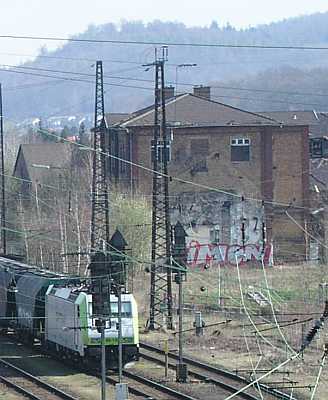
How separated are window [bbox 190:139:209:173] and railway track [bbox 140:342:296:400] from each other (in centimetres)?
2882

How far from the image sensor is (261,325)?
48125mm

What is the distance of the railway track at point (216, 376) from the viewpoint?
33.2 m

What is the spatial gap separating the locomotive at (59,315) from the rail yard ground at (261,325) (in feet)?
10.6

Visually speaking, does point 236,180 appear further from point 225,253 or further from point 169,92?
point 169,92

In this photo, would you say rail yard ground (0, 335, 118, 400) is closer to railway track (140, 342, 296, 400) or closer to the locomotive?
the locomotive

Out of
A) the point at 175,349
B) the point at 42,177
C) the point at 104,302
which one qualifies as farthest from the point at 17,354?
the point at 42,177

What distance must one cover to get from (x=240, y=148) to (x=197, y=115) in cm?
416

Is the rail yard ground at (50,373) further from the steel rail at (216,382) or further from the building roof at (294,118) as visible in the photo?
the building roof at (294,118)

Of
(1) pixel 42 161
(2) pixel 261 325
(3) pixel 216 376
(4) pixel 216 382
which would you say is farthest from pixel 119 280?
(1) pixel 42 161

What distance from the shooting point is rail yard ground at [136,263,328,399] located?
122ft

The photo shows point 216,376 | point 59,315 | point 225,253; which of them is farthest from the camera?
point 225,253

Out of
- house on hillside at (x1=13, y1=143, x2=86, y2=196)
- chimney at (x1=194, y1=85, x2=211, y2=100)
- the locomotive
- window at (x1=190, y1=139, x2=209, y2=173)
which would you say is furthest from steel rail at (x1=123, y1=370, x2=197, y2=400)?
house on hillside at (x1=13, y1=143, x2=86, y2=196)

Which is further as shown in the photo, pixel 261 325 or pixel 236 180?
pixel 236 180

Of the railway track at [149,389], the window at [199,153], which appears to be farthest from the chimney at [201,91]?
the railway track at [149,389]
